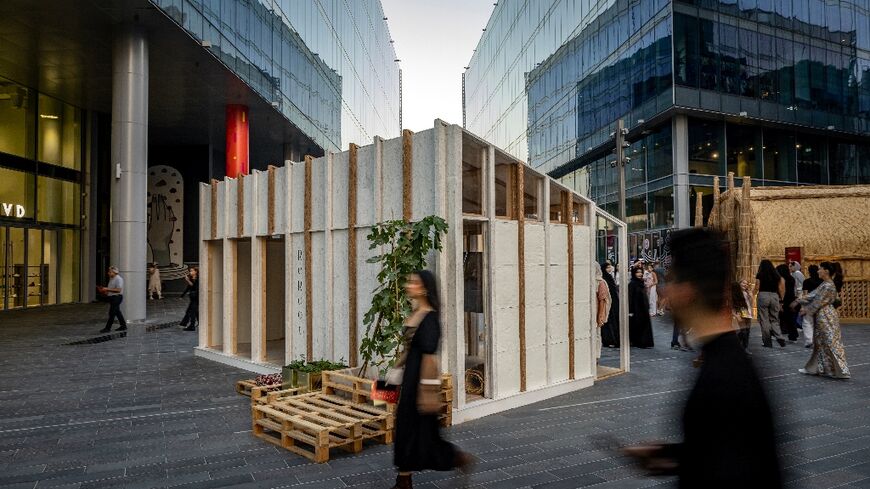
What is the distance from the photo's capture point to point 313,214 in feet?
30.9

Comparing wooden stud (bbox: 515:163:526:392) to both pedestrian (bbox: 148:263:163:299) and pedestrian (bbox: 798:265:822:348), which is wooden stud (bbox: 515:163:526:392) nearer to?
pedestrian (bbox: 798:265:822:348)

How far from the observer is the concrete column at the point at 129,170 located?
17.4 meters

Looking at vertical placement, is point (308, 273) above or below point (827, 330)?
above

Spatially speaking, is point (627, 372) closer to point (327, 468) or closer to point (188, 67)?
point (327, 468)

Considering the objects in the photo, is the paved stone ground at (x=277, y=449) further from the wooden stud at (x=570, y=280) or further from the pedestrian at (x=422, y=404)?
the pedestrian at (x=422, y=404)

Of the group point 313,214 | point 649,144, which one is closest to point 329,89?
point 649,144

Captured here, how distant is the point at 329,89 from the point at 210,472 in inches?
1277

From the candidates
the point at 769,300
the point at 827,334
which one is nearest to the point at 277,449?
the point at 827,334

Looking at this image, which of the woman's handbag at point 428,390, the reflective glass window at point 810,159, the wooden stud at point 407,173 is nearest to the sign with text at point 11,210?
the wooden stud at point 407,173

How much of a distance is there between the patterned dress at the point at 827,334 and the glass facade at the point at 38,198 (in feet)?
84.1

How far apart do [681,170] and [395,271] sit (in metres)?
22.9

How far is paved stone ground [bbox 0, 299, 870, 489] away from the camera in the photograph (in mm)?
5293

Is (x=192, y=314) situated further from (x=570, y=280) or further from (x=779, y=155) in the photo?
(x=779, y=155)

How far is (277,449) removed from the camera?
20.3 feet
